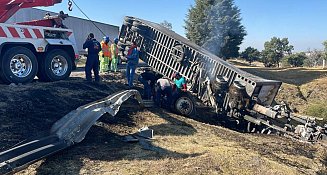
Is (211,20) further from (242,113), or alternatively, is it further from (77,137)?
(77,137)

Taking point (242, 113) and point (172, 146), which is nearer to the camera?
point (172, 146)

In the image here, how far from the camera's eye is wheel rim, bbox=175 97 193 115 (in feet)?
31.5

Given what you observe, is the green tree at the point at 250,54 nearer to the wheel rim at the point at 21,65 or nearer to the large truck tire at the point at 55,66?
the large truck tire at the point at 55,66

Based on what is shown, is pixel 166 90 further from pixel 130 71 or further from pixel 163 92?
pixel 130 71

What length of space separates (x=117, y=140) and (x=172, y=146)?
3.24 feet

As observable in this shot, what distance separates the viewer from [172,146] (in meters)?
6.11

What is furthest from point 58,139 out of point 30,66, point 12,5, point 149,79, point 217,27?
point 217,27

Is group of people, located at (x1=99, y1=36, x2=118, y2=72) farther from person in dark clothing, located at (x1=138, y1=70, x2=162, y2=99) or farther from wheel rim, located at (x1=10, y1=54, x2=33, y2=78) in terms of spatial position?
wheel rim, located at (x1=10, y1=54, x2=33, y2=78)

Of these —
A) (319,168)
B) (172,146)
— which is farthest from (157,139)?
(319,168)

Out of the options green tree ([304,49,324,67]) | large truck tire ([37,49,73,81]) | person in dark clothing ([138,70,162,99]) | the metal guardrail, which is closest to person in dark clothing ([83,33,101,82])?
large truck tire ([37,49,73,81])

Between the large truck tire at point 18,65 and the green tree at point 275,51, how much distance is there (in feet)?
105

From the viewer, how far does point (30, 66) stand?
8.38 meters

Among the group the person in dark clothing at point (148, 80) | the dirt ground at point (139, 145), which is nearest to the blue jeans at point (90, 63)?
the dirt ground at point (139, 145)

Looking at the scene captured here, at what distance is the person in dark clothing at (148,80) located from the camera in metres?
10.3
